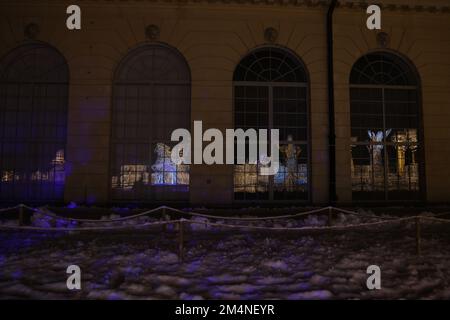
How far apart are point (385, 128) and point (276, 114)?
454cm

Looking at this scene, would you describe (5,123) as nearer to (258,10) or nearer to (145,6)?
(145,6)

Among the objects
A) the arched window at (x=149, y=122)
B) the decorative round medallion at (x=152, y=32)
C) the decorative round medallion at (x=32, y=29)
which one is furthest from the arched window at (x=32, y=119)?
the decorative round medallion at (x=152, y=32)

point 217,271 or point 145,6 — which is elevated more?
point 145,6

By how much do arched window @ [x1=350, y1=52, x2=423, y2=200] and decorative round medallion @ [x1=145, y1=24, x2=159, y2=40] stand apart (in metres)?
7.95

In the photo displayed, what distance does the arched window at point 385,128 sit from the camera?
47.1 ft

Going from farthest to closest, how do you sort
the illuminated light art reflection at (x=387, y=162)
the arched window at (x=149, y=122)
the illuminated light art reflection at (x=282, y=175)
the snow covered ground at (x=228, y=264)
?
the illuminated light art reflection at (x=387, y=162)
the illuminated light art reflection at (x=282, y=175)
the arched window at (x=149, y=122)
the snow covered ground at (x=228, y=264)

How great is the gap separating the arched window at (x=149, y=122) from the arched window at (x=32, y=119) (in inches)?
84.8

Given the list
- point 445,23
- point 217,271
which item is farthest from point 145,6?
point 445,23

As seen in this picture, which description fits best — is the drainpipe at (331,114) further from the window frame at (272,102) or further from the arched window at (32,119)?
the arched window at (32,119)

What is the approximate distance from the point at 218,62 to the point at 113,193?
649 centimetres

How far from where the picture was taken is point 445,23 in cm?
1459

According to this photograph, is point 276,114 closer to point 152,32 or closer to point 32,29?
point 152,32
